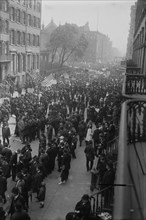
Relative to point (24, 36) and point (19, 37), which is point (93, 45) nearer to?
point (24, 36)

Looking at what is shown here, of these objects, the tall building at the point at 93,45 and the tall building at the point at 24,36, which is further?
the tall building at the point at 93,45

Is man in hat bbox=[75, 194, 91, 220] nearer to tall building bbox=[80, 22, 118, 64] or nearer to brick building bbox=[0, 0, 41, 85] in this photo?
brick building bbox=[0, 0, 41, 85]

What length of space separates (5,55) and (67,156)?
28.8 metres

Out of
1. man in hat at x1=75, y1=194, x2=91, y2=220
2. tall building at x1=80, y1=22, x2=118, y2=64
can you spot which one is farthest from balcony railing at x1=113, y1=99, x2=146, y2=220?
tall building at x1=80, y1=22, x2=118, y2=64

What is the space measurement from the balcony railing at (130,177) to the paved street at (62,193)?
447 cm

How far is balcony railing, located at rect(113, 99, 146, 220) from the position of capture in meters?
3.04

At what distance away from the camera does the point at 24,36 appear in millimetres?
47406

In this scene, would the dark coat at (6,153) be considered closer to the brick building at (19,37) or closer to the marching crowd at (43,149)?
the marching crowd at (43,149)

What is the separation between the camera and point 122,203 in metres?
3.00

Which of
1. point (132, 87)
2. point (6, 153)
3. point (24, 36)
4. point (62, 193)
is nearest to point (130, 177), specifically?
point (62, 193)

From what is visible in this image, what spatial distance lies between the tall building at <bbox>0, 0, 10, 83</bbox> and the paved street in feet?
83.1

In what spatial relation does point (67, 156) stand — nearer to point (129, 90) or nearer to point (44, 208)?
point (44, 208)

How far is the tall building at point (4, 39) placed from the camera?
36.7m

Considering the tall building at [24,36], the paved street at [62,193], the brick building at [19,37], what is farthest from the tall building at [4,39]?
the paved street at [62,193]
